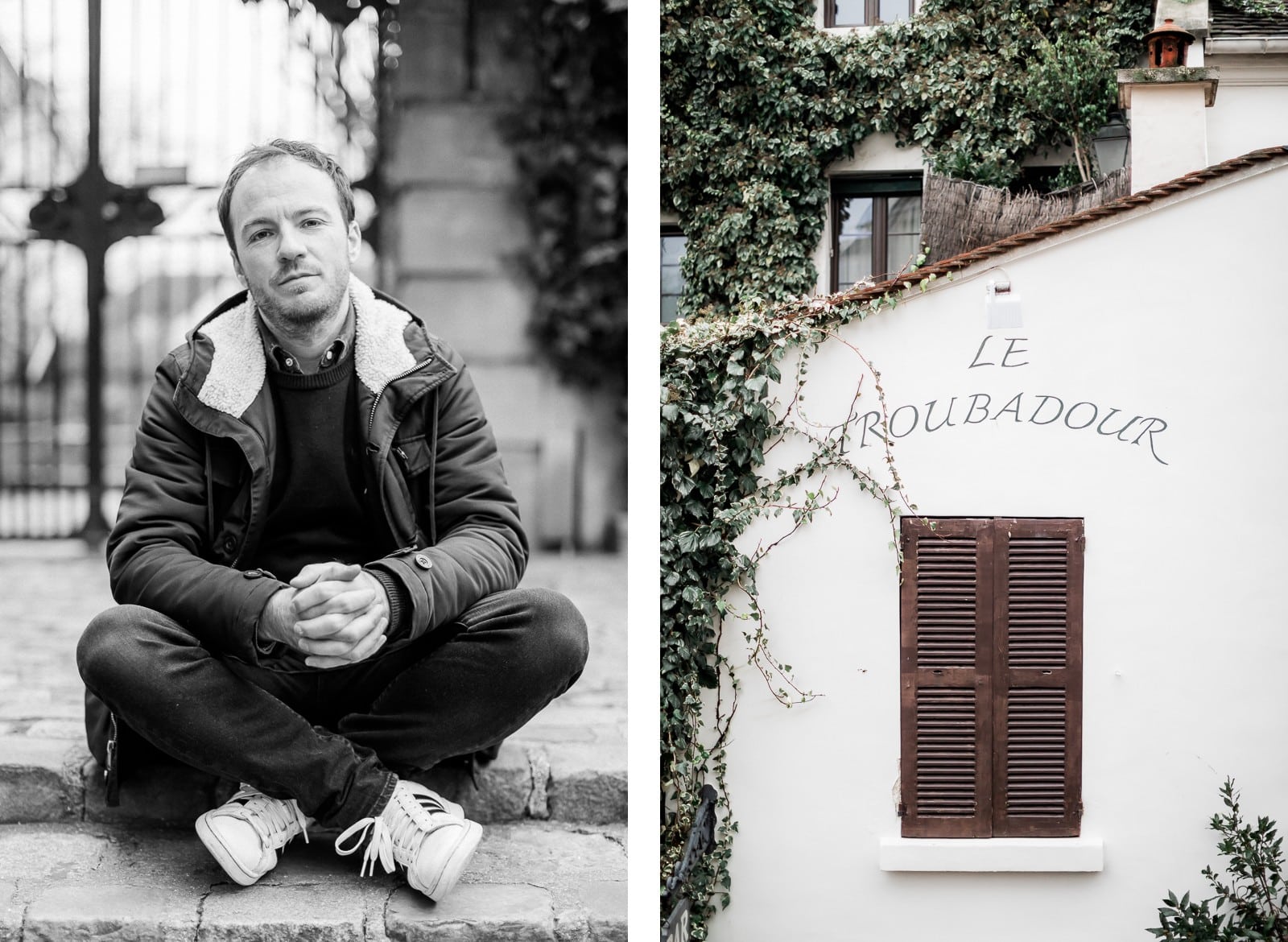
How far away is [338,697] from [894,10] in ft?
23.3

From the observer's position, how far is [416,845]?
301 centimetres

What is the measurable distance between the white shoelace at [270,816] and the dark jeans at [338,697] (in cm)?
4

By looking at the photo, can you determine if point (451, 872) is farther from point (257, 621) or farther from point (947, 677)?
point (947, 677)

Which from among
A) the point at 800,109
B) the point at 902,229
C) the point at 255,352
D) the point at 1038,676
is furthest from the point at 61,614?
the point at 902,229

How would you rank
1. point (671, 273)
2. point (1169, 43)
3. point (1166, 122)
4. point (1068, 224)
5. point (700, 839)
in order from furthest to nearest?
1. point (671, 273)
2. point (1169, 43)
3. point (1166, 122)
4. point (1068, 224)
5. point (700, 839)

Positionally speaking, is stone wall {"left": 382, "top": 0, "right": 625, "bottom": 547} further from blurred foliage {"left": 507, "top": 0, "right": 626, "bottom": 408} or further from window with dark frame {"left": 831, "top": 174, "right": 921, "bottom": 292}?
window with dark frame {"left": 831, "top": 174, "right": 921, "bottom": 292}

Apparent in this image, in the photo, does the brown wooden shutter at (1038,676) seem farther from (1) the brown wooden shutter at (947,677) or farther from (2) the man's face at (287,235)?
(2) the man's face at (287,235)

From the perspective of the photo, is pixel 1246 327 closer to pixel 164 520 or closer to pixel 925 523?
pixel 925 523

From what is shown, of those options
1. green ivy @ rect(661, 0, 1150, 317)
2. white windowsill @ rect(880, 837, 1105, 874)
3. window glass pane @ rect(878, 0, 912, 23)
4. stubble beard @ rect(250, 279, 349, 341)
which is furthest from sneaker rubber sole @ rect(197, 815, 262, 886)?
window glass pane @ rect(878, 0, 912, 23)

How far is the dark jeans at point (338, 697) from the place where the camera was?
2.98m

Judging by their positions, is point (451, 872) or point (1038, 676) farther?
point (1038, 676)

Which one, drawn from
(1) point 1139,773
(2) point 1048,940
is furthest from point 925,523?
(2) point 1048,940

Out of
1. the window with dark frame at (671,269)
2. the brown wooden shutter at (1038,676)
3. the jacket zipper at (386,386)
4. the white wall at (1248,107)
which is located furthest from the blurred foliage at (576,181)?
the white wall at (1248,107)

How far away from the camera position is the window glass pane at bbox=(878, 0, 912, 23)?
8.31 m
